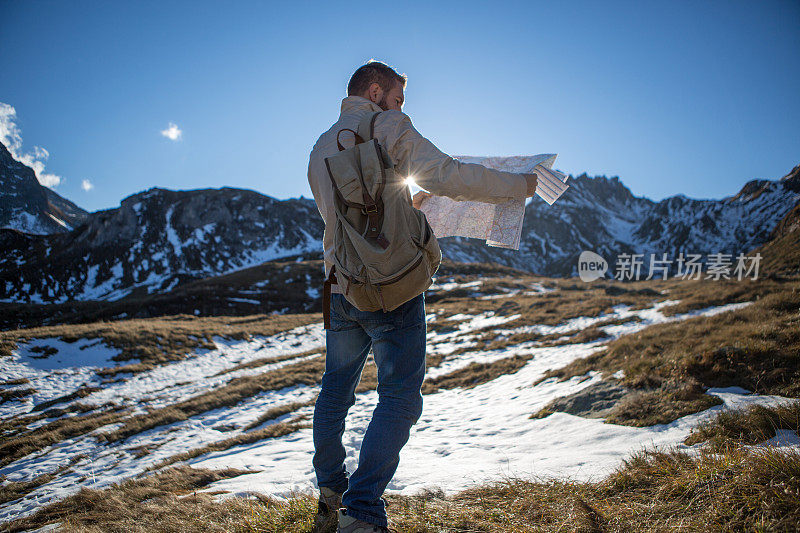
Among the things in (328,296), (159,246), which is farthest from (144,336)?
(159,246)

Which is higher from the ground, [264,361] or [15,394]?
[264,361]

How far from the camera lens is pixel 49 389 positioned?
1186 cm

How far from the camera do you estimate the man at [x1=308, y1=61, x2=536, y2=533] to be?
6.20ft

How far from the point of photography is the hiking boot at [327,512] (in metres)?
2.21

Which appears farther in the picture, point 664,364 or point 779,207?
point 779,207

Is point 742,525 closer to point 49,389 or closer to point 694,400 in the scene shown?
point 694,400

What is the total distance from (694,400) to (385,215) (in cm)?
423

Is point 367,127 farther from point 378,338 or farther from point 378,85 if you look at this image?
point 378,338

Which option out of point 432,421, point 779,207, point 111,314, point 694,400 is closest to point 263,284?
point 111,314

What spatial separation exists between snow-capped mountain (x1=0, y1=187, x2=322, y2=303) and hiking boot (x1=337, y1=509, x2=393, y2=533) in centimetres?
9044

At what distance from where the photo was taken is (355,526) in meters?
1.81

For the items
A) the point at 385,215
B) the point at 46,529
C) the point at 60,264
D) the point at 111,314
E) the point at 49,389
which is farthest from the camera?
the point at 60,264

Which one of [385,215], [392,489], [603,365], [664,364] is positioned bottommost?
[392,489]

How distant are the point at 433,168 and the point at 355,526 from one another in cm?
187
